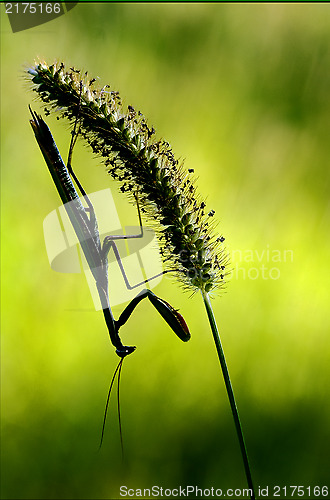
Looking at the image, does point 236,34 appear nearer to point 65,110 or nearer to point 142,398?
point 65,110

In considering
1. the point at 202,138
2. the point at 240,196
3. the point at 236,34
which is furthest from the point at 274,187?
the point at 236,34

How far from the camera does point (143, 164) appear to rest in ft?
1.70

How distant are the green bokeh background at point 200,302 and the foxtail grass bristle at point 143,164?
1.36 feet

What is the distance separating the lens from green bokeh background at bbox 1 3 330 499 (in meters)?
0.91

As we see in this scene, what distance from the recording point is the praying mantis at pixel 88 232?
0.57 metres
